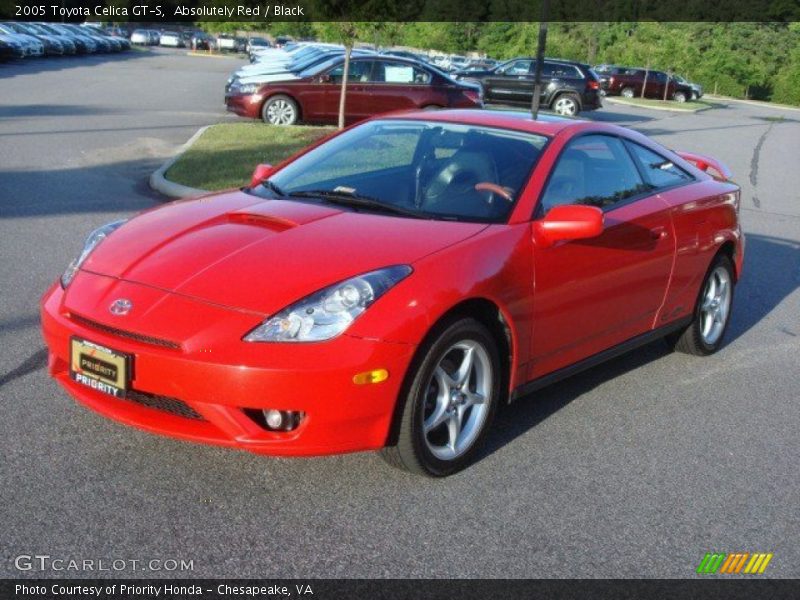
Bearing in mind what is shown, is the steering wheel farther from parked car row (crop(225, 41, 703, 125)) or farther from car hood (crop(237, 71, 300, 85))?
car hood (crop(237, 71, 300, 85))

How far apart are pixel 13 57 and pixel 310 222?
39567 mm

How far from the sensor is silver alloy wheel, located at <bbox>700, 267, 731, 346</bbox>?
6.44 meters

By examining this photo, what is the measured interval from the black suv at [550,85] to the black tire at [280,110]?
10.8m

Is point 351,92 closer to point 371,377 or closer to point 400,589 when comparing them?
point 371,377

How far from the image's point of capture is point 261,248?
4.23 meters

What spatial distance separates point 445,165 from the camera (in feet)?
16.6

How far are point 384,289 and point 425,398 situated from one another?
52cm

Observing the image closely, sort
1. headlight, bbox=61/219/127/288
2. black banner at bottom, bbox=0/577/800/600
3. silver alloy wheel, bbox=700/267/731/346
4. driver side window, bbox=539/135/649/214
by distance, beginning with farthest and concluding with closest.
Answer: silver alloy wheel, bbox=700/267/731/346 < driver side window, bbox=539/135/649/214 < headlight, bbox=61/219/127/288 < black banner at bottom, bbox=0/577/800/600

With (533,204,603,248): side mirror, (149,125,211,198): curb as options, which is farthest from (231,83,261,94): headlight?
(533,204,603,248): side mirror

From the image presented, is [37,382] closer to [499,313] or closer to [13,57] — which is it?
[499,313]

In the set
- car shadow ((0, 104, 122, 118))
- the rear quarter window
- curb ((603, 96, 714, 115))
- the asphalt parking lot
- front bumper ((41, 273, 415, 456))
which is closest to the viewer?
the asphalt parking lot

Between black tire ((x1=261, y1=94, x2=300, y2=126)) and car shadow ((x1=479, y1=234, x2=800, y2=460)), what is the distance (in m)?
10.5

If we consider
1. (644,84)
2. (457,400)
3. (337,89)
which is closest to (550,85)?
(337,89)

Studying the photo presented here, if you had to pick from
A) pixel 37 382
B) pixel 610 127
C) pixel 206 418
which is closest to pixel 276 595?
pixel 206 418
